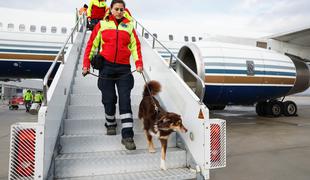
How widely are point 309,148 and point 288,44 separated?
5.00 m

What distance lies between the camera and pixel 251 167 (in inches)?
128

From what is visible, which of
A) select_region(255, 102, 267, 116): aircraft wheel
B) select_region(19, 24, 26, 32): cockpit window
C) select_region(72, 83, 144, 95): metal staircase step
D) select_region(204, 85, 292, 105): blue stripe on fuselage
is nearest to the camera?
select_region(72, 83, 144, 95): metal staircase step

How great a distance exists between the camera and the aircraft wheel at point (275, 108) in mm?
8688

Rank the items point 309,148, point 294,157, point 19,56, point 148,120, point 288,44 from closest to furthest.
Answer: point 148,120 < point 294,157 < point 309,148 < point 19,56 < point 288,44

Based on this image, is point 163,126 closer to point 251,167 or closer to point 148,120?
point 148,120

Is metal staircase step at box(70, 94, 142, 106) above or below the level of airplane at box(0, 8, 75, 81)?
below

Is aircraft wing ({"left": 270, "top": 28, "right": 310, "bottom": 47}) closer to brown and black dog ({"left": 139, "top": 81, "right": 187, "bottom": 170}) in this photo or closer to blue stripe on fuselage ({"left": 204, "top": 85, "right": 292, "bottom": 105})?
blue stripe on fuselage ({"left": 204, "top": 85, "right": 292, "bottom": 105})

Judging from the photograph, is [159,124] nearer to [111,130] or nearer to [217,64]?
[111,130]

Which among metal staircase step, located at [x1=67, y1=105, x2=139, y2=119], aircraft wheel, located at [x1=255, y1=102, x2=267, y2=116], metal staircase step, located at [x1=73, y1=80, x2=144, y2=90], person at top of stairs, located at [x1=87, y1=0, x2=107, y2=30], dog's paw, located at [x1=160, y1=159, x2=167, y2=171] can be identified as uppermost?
person at top of stairs, located at [x1=87, y1=0, x2=107, y2=30]

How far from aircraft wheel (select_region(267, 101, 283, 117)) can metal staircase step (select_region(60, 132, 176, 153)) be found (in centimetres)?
702

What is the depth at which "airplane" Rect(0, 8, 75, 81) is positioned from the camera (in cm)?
736

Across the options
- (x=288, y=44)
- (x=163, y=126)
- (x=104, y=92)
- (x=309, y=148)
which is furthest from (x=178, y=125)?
(x=288, y=44)

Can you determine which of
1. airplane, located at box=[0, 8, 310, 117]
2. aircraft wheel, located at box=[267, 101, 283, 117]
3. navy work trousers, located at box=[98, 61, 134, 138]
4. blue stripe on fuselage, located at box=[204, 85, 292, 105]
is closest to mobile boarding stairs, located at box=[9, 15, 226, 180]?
navy work trousers, located at box=[98, 61, 134, 138]

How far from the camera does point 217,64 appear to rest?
5938 millimetres
